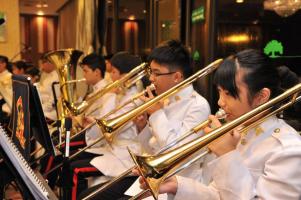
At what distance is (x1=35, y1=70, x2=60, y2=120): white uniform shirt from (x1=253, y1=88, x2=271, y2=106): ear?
335cm

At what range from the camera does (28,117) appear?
1.62 meters

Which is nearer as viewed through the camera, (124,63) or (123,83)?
(123,83)

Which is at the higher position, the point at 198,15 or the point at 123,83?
the point at 198,15

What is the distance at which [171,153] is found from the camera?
1.26 meters

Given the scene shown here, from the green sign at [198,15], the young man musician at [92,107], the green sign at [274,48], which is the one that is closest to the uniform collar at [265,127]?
the green sign at [274,48]

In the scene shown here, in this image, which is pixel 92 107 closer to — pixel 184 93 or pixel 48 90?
pixel 184 93

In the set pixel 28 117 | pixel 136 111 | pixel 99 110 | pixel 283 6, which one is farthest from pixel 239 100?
pixel 99 110

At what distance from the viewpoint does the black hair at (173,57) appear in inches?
85.0

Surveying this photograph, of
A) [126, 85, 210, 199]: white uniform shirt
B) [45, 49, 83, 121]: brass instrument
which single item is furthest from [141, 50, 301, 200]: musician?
[45, 49, 83, 121]: brass instrument

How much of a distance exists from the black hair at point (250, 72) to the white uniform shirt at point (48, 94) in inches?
129

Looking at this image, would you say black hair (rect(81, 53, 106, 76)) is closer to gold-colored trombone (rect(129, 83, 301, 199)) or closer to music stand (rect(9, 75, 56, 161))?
music stand (rect(9, 75, 56, 161))

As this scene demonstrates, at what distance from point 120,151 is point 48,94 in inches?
118

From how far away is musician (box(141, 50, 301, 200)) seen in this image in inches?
48.2

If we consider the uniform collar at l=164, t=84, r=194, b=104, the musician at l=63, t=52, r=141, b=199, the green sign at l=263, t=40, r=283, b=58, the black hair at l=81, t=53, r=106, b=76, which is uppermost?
the green sign at l=263, t=40, r=283, b=58
